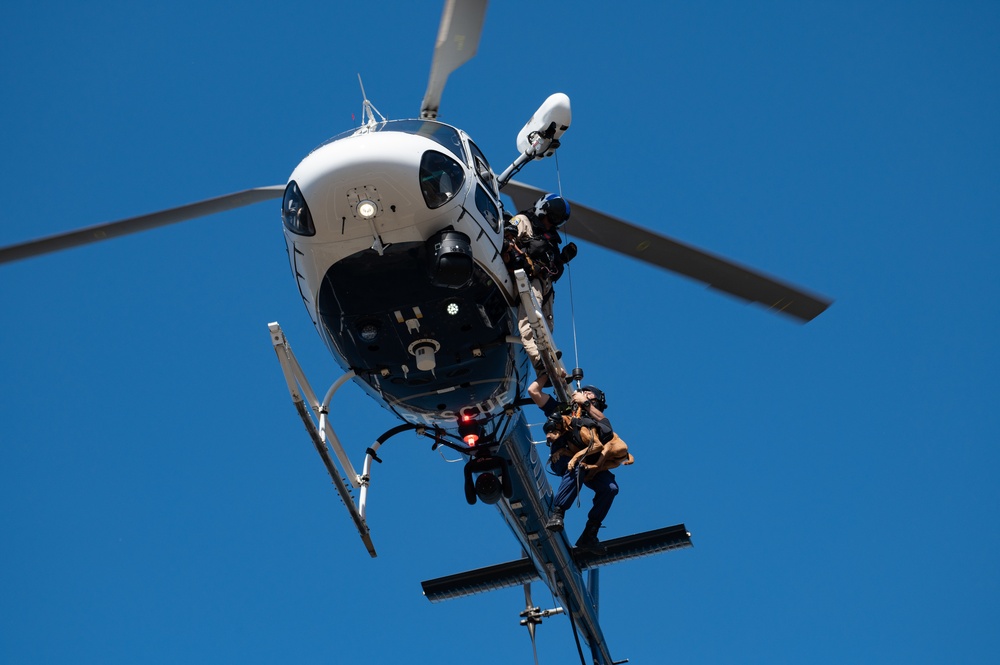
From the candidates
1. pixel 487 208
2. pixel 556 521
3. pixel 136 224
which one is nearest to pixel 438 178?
pixel 487 208

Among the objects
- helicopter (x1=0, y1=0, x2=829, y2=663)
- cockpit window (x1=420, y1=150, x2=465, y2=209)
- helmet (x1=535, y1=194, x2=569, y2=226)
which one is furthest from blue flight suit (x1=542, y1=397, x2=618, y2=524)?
cockpit window (x1=420, y1=150, x2=465, y2=209)

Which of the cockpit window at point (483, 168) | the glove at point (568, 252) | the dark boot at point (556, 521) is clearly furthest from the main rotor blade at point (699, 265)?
the dark boot at point (556, 521)

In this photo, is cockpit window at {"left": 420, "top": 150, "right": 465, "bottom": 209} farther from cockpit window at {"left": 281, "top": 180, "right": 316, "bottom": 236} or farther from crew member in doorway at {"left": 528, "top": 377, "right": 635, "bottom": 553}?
crew member in doorway at {"left": 528, "top": 377, "right": 635, "bottom": 553}

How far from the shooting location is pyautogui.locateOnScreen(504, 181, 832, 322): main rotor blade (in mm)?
12672

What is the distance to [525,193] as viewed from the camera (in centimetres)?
1401

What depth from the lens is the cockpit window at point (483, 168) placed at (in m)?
11.3

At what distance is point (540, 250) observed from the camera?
1223 centimetres

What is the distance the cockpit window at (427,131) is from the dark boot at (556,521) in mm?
3907

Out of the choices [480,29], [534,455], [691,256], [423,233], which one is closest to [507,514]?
[534,455]

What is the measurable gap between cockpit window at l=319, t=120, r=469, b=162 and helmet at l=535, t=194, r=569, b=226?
1431mm

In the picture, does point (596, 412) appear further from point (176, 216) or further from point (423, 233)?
point (176, 216)

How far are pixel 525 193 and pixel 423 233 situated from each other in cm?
377

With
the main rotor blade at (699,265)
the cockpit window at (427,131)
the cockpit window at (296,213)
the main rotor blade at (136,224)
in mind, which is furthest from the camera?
the main rotor blade at (699,265)

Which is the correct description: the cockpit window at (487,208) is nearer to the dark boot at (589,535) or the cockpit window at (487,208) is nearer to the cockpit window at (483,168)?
the cockpit window at (483,168)
